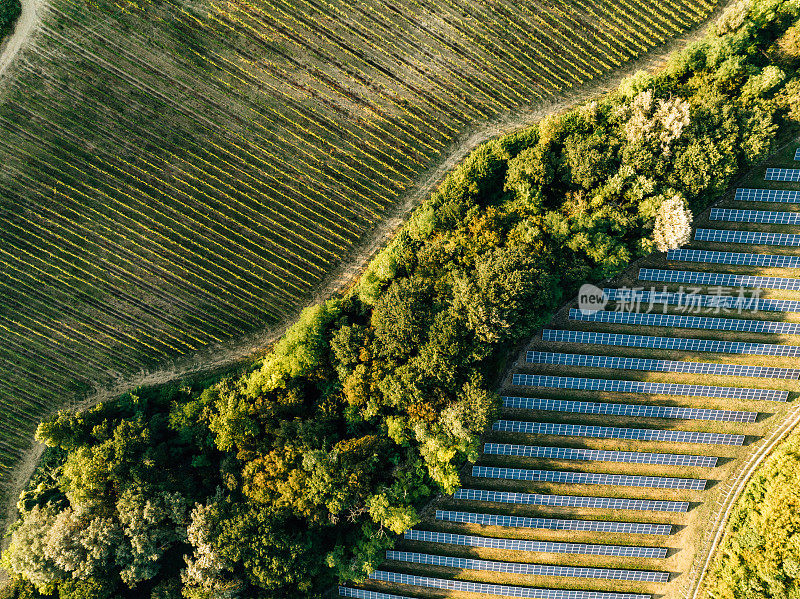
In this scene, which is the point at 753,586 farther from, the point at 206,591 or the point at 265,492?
the point at 206,591

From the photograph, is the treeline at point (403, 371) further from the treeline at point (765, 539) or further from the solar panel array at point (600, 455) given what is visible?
the treeline at point (765, 539)

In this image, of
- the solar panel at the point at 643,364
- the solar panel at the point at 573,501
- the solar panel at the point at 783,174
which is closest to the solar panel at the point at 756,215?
the solar panel at the point at 783,174

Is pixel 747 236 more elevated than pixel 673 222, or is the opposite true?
pixel 747 236

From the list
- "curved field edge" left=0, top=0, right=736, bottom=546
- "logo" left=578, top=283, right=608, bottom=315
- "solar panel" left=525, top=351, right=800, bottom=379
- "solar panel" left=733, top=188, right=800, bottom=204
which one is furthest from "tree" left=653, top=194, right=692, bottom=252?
"curved field edge" left=0, top=0, right=736, bottom=546

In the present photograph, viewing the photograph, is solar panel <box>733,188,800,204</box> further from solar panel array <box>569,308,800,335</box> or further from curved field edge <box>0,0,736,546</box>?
curved field edge <box>0,0,736,546</box>

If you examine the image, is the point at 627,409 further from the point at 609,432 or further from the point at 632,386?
the point at 609,432

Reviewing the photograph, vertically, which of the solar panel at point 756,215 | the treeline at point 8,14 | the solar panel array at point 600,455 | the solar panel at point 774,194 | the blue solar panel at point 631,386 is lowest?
the solar panel array at point 600,455

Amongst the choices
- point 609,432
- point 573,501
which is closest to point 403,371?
point 609,432
